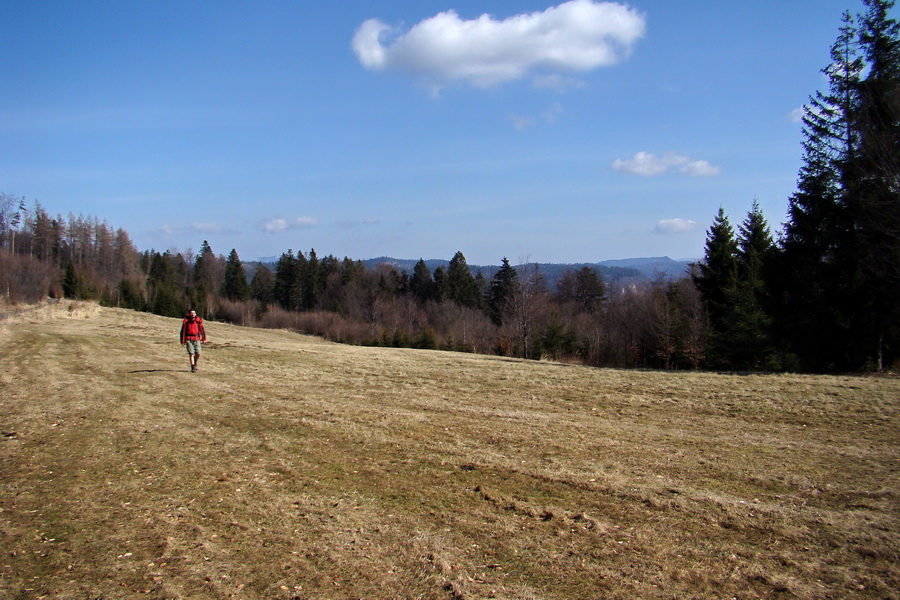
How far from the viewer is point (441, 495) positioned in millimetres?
6719

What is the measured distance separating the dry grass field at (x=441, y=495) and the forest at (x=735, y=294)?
9203 mm

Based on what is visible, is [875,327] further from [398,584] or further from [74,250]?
[74,250]

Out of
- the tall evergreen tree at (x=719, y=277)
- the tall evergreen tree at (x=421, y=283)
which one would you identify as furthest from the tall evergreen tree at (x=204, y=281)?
the tall evergreen tree at (x=719, y=277)

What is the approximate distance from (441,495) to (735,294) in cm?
3301

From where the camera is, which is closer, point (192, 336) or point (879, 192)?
point (192, 336)

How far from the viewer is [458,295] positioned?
86562 millimetres

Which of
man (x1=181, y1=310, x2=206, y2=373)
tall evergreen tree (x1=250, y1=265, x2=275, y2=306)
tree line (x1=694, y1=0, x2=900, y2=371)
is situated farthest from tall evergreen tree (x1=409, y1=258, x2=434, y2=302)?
man (x1=181, y1=310, x2=206, y2=373)

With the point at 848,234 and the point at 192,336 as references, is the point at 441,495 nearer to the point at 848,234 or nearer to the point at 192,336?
the point at 192,336

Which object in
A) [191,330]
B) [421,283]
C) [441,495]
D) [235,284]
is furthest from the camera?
[235,284]

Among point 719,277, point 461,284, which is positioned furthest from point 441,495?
point 461,284

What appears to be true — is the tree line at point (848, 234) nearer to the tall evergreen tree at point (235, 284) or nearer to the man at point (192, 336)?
the man at point (192, 336)

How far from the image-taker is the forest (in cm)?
2073

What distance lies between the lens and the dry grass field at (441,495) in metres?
4.76

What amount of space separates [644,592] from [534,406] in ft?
27.8
